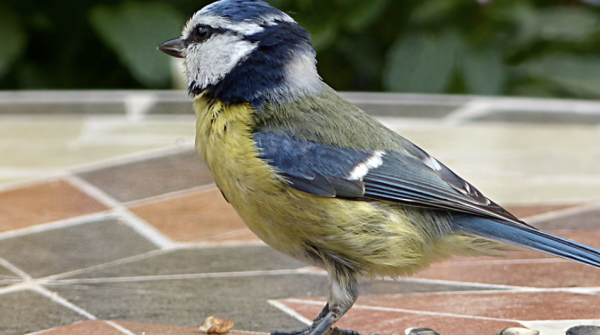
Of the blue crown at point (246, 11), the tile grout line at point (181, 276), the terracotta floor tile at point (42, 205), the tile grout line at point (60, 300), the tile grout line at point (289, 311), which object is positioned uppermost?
the blue crown at point (246, 11)

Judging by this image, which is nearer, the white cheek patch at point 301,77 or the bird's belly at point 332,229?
the bird's belly at point 332,229

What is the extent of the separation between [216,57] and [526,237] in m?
0.97

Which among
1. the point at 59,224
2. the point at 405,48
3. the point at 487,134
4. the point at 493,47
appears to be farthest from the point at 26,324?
the point at 493,47

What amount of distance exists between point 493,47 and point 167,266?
121 inches

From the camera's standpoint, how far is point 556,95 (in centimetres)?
551

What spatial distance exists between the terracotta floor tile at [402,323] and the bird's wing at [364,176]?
0.30 metres

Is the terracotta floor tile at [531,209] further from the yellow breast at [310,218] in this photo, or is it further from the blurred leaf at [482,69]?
the blurred leaf at [482,69]

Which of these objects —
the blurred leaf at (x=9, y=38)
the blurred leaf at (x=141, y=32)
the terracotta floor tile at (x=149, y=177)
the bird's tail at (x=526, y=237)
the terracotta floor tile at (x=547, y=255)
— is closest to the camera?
the bird's tail at (x=526, y=237)

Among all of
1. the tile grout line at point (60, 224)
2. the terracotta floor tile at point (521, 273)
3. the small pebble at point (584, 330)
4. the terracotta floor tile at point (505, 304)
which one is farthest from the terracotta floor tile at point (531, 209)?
the tile grout line at point (60, 224)

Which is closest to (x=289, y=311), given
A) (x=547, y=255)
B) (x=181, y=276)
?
(x=181, y=276)

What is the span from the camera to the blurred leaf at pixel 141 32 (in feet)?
15.4

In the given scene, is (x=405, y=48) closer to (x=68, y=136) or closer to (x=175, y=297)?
(x=68, y=136)

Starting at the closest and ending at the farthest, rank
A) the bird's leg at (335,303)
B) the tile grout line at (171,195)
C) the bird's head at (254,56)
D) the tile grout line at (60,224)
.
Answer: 1. the bird's leg at (335,303)
2. the bird's head at (254,56)
3. the tile grout line at (60,224)
4. the tile grout line at (171,195)

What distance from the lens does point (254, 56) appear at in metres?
2.35
